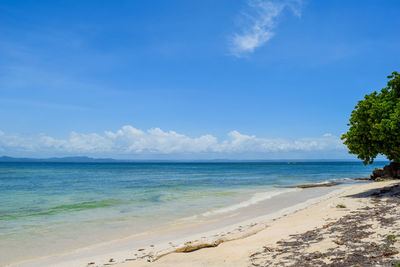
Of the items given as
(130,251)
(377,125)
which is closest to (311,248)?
(130,251)

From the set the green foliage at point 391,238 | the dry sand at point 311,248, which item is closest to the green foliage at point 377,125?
the dry sand at point 311,248

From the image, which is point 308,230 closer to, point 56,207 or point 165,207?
point 165,207

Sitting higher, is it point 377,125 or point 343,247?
point 377,125

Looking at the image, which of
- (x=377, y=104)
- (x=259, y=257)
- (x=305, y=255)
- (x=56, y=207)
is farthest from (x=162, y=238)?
(x=377, y=104)

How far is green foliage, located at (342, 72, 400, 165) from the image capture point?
1580cm

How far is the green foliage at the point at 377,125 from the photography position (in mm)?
15797

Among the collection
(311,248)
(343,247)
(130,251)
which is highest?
(343,247)

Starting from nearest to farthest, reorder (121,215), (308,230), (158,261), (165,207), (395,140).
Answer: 1. (158,261)
2. (308,230)
3. (395,140)
4. (121,215)
5. (165,207)

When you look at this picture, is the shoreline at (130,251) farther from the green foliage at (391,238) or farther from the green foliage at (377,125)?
the green foliage at (377,125)

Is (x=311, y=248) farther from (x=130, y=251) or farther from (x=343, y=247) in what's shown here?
(x=130, y=251)

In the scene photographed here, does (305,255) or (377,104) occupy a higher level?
(377,104)

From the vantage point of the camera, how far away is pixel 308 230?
996 cm

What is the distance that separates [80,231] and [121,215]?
407 centimetres

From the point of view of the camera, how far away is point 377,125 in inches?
625
